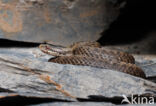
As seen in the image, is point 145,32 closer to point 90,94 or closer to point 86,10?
point 86,10

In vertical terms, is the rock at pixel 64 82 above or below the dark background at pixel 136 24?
below

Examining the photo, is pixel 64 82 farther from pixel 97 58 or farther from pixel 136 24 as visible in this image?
pixel 136 24

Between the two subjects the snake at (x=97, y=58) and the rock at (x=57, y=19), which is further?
the rock at (x=57, y=19)

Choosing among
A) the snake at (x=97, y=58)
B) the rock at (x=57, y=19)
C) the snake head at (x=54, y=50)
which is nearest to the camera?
the snake at (x=97, y=58)

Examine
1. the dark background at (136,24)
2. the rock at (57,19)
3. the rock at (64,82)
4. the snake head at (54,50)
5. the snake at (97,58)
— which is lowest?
the rock at (64,82)

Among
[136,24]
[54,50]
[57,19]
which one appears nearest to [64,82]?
[54,50]

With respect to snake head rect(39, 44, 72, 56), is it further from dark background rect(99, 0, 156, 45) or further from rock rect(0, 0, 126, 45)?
dark background rect(99, 0, 156, 45)

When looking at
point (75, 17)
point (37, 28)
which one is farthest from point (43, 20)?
point (75, 17)

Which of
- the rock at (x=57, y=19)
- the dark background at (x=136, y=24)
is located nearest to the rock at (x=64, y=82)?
the rock at (x=57, y=19)

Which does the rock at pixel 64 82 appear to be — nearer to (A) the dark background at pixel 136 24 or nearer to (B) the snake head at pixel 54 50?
(B) the snake head at pixel 54 50
